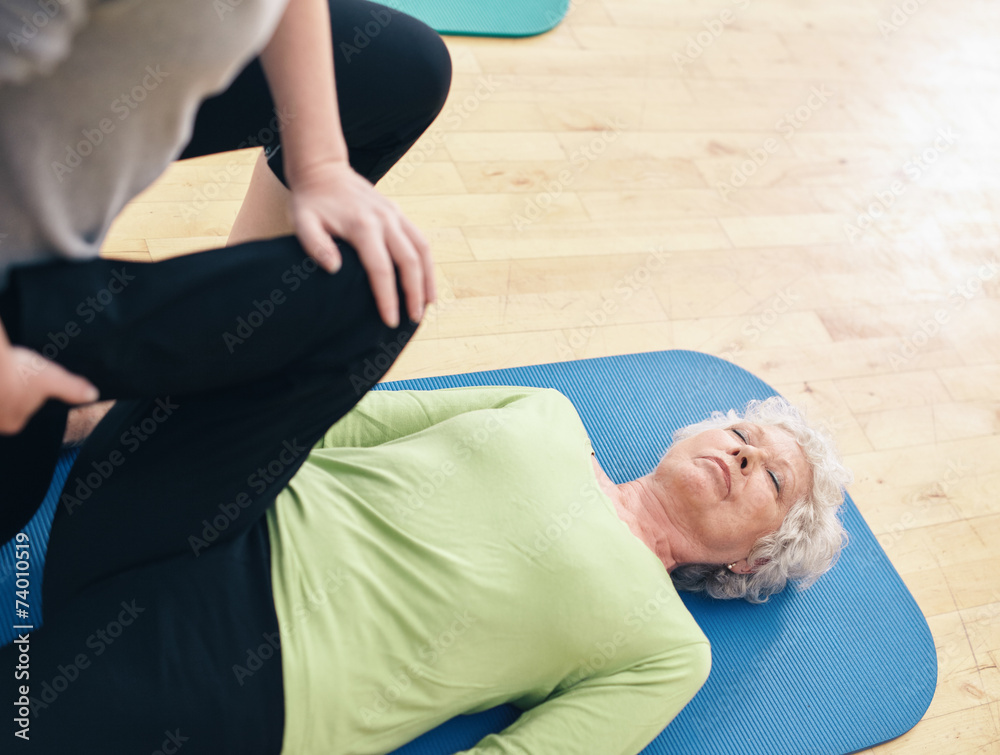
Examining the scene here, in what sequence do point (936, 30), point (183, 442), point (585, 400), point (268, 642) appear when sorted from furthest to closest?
1. point (936, 30)
2. point (585, 400)
3. point (268, 642)
4. point (183, 442)

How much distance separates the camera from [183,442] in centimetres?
116

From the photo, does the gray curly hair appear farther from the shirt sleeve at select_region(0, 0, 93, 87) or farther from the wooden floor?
the shirt sleeve at select_region(0, 0, 93, 87)

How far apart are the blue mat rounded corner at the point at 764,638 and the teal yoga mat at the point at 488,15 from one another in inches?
52.9

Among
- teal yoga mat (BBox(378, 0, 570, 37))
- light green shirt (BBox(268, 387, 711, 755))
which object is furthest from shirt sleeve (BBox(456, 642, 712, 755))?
teal yoga mat (BBox(378, 0, 570, 37))

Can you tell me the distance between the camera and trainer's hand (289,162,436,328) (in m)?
1.05

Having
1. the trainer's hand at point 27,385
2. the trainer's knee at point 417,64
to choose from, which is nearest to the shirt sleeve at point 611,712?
the trainer's hand at point 27,385

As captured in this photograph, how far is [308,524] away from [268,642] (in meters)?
0.19

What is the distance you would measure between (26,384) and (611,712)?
100 cm

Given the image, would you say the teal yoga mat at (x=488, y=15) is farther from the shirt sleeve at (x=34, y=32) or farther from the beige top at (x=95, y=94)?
the shirt sleeve at (x=34, y=32)

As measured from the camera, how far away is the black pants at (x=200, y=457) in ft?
3.31

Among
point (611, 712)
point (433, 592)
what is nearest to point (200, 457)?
point (433, 592)

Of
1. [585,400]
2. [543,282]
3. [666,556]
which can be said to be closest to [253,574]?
[666,556]

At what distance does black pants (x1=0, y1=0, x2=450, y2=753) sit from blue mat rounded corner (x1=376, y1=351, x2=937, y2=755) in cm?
43

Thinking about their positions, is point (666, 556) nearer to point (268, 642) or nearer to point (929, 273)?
point (268, 642)
